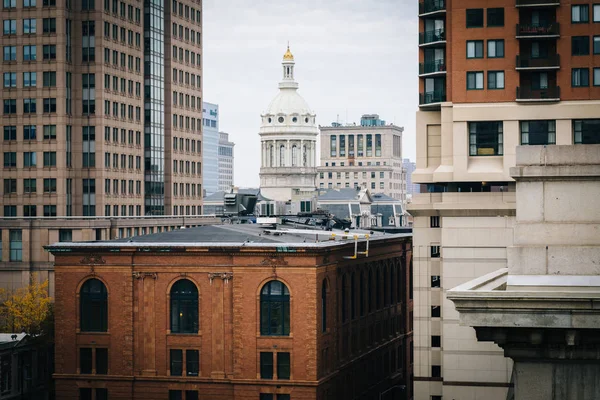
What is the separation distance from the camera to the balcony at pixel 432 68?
85.5m

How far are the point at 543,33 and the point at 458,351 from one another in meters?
20.8

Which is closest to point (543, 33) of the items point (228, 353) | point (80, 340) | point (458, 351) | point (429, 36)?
point (429, 36)

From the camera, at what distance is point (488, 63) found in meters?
80.8

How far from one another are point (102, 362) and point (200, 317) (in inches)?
329

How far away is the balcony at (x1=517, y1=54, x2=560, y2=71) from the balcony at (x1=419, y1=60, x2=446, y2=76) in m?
6.48

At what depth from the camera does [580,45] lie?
79938 mm

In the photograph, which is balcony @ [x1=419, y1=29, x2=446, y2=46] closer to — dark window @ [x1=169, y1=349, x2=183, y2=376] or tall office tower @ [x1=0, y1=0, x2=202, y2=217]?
dark window @ [x1=169, y1=349, x2=183, y2=376]

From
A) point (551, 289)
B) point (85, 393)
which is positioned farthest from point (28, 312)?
point (551, 289)

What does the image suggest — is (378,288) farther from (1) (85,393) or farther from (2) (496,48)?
(2) (496,48)

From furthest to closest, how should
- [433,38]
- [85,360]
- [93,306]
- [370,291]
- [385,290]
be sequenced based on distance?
[385,290], [370,291], [93,306], [85,360], [433,38]

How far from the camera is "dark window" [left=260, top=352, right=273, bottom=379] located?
8712cm

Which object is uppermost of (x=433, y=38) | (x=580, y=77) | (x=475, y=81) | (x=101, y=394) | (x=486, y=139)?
(x=433, y=38)

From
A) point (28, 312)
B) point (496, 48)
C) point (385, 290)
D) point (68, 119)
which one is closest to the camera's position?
point (496, 48)

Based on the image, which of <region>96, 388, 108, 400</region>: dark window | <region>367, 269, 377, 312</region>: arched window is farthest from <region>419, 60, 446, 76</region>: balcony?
<region>96, 388, 108, 400</region>: dark window
